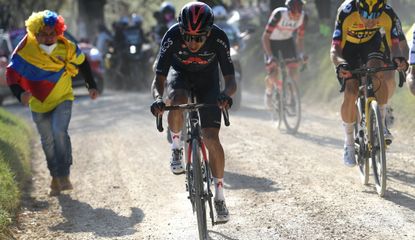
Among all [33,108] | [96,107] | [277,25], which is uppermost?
[277,25]

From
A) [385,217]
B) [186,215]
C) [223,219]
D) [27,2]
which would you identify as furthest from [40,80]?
[27,2]

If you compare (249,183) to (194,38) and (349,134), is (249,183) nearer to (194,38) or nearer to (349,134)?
(349,134)

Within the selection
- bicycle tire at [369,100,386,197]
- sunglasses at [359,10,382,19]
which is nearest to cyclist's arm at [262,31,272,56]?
sunglasses at [359,10,382,19]

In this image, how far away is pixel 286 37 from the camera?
41.8 ft

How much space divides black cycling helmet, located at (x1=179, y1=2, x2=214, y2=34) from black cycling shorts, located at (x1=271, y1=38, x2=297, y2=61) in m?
6.55

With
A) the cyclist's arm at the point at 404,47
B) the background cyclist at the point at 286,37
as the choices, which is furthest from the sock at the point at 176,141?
the background cyclist at the point at 286,37

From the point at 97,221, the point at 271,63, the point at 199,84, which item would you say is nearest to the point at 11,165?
the point at 97,221

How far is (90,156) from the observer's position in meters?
11.5

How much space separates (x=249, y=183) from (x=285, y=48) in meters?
4.62

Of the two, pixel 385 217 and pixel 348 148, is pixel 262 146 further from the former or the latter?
pixel 385 217

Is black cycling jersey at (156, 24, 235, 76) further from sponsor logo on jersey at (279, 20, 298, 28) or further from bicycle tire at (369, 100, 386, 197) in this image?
sponsor logo on jersey at (279, 20, 298, 28)

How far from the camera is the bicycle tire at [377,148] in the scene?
7.49 m

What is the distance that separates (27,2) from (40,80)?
30.9 metres

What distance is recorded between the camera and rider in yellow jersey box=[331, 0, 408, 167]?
7.90m
